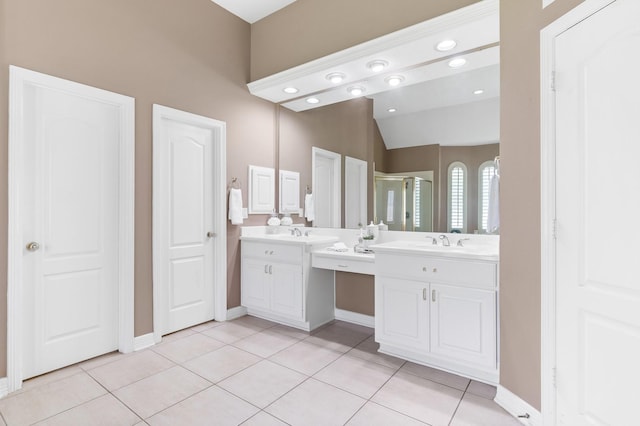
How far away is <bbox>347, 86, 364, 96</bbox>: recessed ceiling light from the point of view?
127 inches

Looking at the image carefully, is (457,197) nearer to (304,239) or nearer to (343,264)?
(343,264)

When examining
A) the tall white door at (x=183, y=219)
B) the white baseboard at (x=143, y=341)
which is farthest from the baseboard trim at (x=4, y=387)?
the tall white door at (x=183, y=219)

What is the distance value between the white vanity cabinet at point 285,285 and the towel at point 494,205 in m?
1.59

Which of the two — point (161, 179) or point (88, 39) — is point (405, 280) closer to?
point (161, 179)

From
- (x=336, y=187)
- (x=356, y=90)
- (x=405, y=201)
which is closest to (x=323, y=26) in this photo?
(x=356, y=90)

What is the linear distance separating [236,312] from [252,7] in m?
3.32

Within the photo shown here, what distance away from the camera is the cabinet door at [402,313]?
2385 mm

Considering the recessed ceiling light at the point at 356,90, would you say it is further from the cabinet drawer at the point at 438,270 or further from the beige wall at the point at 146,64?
the cabinet drawer at the point at 438,270

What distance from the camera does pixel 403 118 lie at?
3.05 m

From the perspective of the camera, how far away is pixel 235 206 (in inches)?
137

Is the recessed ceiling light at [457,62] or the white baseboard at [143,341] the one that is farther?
the white baseboard at [143,341]
